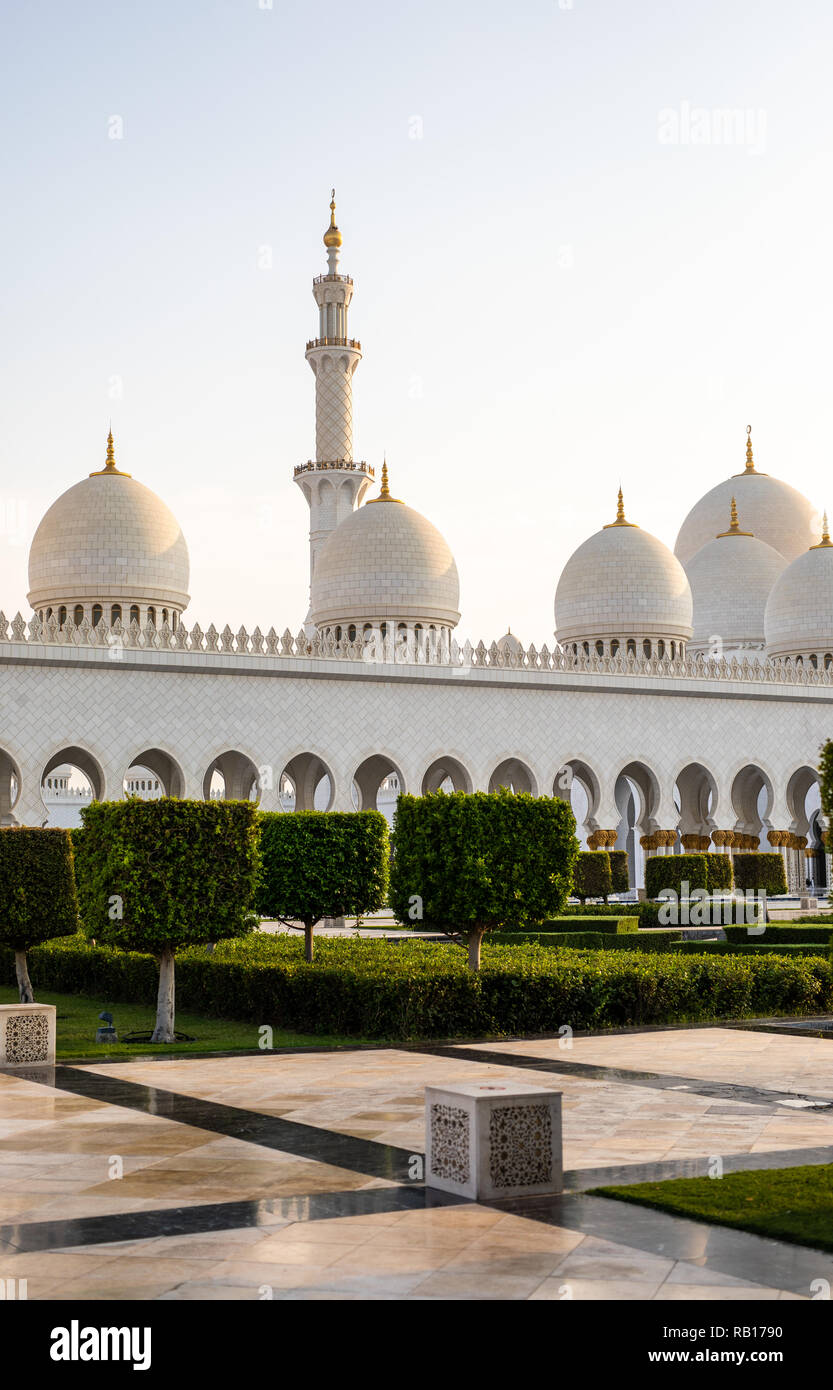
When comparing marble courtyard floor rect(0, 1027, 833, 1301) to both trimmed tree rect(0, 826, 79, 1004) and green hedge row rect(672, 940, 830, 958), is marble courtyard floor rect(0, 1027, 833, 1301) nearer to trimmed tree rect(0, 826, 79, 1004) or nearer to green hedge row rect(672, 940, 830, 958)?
trimmed tree rect(0, 826, 79, 1004)

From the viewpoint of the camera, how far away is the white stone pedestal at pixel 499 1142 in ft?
21.3

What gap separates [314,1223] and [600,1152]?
6.58ft

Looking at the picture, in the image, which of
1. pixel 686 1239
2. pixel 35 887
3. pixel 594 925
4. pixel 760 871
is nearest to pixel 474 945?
pixel 35 887

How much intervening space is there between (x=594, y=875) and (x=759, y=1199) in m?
23.3

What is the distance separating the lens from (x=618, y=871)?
108ft

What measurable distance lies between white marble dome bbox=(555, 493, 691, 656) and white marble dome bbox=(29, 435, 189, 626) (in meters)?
10.9

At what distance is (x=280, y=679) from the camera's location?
30734mm

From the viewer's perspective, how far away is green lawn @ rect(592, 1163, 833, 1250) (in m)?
5.80

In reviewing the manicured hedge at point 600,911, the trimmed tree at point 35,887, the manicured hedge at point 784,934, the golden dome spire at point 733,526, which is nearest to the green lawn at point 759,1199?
the trimmed tree at point 35,887

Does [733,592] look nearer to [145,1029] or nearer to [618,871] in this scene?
[618,871]

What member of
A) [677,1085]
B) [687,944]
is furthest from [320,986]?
[687,944]

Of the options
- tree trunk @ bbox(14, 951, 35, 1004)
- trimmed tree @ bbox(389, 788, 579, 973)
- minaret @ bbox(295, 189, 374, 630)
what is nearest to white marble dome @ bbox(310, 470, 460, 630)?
minaret @ bbox(295, 189, 374, 630)

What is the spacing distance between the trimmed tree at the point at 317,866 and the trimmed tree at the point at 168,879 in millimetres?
2717
